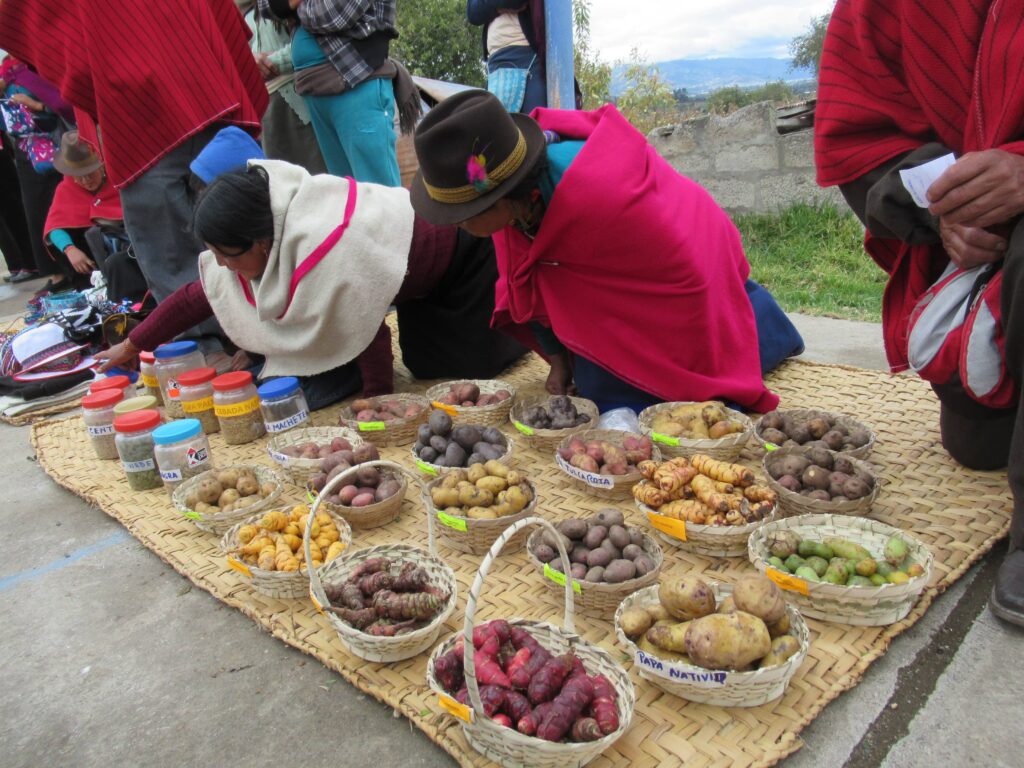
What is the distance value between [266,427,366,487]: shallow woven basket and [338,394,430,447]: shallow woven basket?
0.14ft

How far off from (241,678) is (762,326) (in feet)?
8.40

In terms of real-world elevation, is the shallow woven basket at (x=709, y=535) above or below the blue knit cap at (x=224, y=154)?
below

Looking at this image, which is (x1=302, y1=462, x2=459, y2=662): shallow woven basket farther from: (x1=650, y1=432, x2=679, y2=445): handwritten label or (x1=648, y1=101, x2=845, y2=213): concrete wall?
(x1=648, y1=101, x2=845, y2=213): concrete wall

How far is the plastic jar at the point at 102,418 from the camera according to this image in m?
3.10

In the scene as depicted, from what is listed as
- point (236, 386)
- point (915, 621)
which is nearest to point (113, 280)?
point (236, 386)

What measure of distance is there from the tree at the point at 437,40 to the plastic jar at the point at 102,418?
1137 centimetres

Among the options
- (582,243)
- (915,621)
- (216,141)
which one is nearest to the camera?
(915,621)

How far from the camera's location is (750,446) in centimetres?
273

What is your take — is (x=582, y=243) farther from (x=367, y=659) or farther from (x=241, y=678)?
(x=241, y=678)

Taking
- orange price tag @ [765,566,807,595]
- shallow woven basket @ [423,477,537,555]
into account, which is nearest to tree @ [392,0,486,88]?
shallow woven basket @ [423,477,537,555]

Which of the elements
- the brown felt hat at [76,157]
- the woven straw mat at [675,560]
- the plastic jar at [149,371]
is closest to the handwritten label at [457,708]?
the woven straw mat at [675,560]

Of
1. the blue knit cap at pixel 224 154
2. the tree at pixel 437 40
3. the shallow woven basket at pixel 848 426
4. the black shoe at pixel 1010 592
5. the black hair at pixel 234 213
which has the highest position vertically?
the tree at pixel 437 40

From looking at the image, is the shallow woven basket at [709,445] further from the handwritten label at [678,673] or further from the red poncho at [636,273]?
the handwritten label at [678,673]

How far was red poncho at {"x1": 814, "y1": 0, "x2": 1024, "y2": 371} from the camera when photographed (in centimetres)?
179
